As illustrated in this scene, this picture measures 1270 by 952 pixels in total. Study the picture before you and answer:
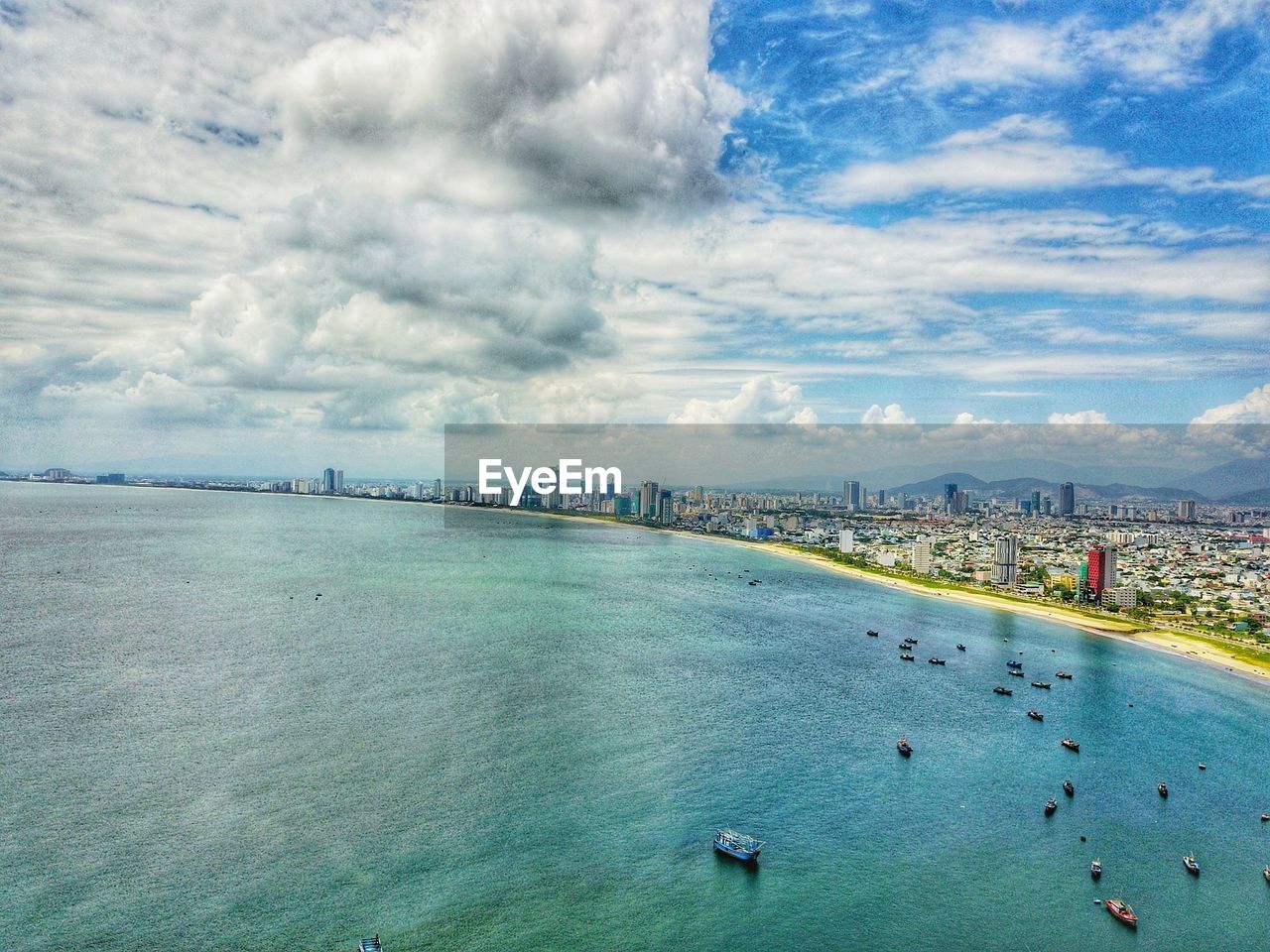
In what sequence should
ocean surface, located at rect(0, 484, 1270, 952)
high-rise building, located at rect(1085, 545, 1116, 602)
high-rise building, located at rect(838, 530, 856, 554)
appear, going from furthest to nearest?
high-rise building, located at rect(838, 530, 856, 554), high-rise building, located at rect(1085, 545, 1116, 602), ocean surface, located at rect(0, 484, 1270, 952)

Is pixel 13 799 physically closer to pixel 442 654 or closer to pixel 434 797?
pixel 434 797

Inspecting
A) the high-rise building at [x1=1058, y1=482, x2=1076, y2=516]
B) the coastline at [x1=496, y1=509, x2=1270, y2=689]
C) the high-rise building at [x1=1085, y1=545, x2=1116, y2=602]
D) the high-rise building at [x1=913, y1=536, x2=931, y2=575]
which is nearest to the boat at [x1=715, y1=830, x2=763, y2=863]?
the coastline at [x1=496, y1=509, x2=1270, y2=689]

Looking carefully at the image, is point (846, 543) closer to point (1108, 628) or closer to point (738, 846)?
point (1108, 628)

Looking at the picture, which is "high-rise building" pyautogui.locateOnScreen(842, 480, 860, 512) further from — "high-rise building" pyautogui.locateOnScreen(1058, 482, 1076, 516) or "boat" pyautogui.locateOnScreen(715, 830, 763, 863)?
"boat" pyautogui.locateOnScreen(715, 830, 763, 863)

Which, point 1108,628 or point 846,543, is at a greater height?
point 846,543

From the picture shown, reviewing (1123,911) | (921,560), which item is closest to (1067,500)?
(921,560)

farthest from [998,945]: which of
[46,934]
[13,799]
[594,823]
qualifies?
[13,799]

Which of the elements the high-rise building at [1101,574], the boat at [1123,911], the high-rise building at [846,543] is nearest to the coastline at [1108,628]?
the high-rise building at [1101,574]

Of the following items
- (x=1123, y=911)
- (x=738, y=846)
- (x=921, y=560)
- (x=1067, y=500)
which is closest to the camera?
(x=1123, y=911)
